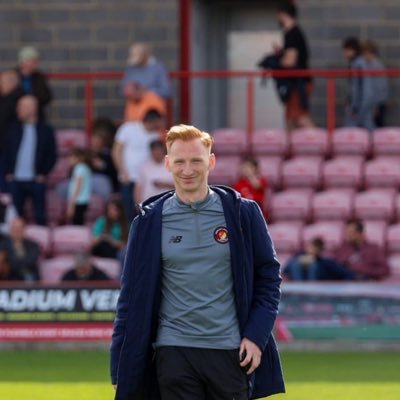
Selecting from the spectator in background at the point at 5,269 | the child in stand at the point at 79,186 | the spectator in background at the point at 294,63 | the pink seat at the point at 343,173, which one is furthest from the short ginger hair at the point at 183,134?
the spectator in background at the point at 294,63

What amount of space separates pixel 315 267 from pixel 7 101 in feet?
15.0

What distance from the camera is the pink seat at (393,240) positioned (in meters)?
18.1

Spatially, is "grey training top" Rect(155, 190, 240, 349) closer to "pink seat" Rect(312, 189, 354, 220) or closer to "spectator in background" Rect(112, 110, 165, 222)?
"spectator in background" Rect(112, 110, 165, 222)

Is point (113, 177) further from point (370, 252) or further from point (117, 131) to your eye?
point (370, 252)

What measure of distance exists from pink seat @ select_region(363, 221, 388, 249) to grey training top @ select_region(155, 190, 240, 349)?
11520 mm

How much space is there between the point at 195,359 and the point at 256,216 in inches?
25.0

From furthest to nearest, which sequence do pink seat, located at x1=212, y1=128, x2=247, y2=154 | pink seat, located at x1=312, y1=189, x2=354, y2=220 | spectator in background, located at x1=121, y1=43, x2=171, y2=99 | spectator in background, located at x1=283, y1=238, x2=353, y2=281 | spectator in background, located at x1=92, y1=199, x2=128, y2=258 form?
pink seat, located at x1=212, y1=128, x2=247, y2=154 < spectator in background, located at x1=121, y1=43, x2=171, y2=99 < pink seat, located at x1=312, y1=189, x2=354, y2=220 < spectator in background, located at x1=92, y1=199, x2=128, y2=258 < spectator in background, located at x1=283, y1=238, x2=353, y2=281

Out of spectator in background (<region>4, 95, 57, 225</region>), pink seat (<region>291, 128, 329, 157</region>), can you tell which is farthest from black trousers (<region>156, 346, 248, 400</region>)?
pink seat (<region>291, 128, 329, 157</region>)

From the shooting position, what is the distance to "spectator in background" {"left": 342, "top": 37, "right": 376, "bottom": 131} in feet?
64.8

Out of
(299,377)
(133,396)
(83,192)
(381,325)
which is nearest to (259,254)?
(133,396)

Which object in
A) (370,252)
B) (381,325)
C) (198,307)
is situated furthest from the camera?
(370,252)

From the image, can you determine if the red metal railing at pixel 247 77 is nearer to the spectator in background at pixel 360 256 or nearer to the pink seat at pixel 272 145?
the pink seat at pixel 272 145

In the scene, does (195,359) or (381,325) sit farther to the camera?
(381,325)

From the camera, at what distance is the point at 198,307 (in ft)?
21.1
